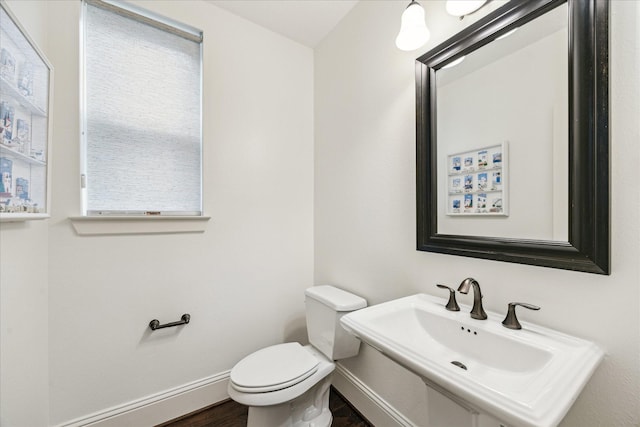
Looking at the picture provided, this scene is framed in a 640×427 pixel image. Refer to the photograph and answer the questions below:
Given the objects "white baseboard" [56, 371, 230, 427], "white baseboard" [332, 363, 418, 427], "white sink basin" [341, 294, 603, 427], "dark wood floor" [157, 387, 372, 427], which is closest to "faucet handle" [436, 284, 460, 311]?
"white sink basin" [341, 294, 603, 427]

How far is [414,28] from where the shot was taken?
108 centimetres

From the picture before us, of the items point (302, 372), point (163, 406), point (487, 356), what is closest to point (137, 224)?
point (163, 406)

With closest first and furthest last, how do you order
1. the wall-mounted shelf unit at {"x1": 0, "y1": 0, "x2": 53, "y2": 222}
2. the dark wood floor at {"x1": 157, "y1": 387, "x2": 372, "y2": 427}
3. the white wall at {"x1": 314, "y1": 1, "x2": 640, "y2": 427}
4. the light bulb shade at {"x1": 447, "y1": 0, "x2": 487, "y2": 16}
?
1. the white wall at {"x1": 314, "y1": 1, "x2": 640, "y2": 427}
2. the wall-mounted shelf unit at {"x1": 0, "y1": 0, "x2": 53, "y2": 222}
3. the light bulb shade at {"x1": 447, "y1": 0, "x2": 487, "y2": 16}
4. the dark wood floor at {"x1": 157, "y1": 387, "x2": 372, "y2": 427}

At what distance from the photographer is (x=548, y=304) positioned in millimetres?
834

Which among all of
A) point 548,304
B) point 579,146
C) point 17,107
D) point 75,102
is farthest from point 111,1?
point 548,304

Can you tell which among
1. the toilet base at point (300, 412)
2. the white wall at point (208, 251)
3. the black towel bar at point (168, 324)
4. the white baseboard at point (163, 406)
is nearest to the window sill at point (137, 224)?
the white wall at point (208, 251)

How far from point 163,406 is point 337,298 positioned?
45.5 inches

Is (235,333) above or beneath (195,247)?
beneath

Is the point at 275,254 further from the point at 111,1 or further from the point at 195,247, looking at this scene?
the point at 111,1

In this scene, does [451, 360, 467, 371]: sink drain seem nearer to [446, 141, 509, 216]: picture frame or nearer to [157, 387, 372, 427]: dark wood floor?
[446, 141, 509, 216]: picture frame

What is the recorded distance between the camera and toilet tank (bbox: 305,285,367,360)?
1.42 meters

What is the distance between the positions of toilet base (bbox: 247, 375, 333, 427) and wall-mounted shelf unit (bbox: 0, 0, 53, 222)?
1.25 meters

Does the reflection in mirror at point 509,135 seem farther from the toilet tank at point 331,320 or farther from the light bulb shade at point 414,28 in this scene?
the toilet tank at point 331,320

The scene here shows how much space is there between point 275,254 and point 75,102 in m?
1.36
